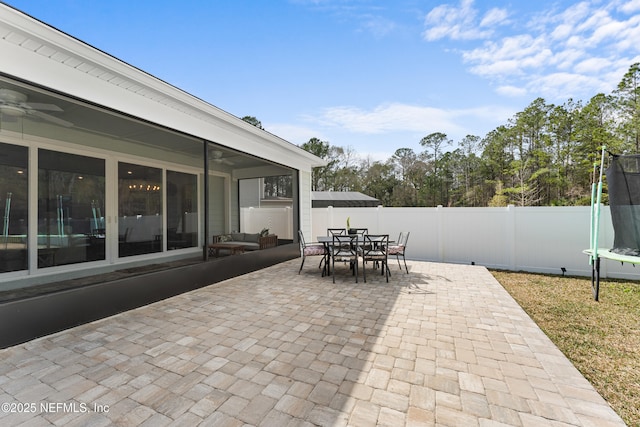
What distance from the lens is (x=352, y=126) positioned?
53.9 feet

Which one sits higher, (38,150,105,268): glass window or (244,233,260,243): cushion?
(38,150,105,268): glass window

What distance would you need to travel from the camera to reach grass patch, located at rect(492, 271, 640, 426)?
2113 mm

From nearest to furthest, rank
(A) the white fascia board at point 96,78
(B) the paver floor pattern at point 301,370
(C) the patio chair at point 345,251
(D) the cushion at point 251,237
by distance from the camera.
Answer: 1. (B) the paver floor pattern at point 301,370
2. (A) the white fascia board at point 96,78
3. (C) the patio chair at point 345,251
4. (D) the cushion at point 251,237

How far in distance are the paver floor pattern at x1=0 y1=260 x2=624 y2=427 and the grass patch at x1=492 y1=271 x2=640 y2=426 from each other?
0.16 m

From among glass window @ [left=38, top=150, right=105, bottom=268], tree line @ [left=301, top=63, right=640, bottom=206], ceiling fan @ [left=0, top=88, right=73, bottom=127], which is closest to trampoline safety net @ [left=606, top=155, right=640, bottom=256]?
ceiling fan @ [left=0, top=88, right=73, bottom=127]

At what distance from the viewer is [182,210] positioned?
7.27m

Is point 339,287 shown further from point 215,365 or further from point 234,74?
point 234,74

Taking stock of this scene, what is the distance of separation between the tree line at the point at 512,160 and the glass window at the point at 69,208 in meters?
19.7

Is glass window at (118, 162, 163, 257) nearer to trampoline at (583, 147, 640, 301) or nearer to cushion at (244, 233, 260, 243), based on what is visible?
cushion at (244, 233, 260, 243)

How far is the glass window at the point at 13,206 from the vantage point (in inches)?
162

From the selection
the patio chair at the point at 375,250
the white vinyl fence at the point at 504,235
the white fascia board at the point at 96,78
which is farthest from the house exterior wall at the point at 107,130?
the white vinyl fence at the point at 504,235

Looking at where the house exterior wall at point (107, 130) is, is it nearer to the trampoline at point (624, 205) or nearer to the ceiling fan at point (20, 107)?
the ceiling fan at point (20, 107)

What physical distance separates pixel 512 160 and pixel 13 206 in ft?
91.8

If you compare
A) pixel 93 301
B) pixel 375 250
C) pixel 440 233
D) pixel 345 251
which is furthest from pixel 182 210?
pixel 440 233
